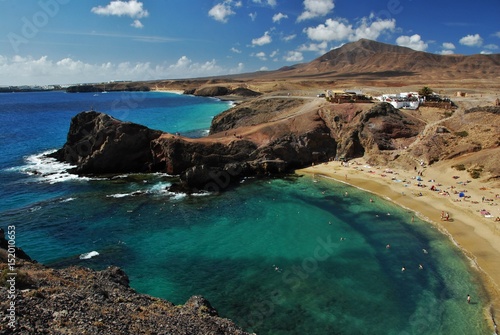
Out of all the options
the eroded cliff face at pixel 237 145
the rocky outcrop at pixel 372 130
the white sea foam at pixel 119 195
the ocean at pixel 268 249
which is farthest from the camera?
the rocky outcrop at pixel 372 130

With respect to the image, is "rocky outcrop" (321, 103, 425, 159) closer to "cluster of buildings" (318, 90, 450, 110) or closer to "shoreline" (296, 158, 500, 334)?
"shoreline" (296, 158, 500, 334)

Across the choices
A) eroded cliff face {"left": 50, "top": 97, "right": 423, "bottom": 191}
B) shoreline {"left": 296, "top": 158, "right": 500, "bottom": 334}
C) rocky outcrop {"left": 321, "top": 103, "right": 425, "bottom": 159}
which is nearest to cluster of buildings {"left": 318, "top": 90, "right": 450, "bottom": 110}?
eroded cliff face {"left": 50, "top": 97, "right": 423, "bottom": 191}

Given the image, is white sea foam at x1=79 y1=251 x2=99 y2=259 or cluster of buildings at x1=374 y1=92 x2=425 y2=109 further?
cluster of buildings at x1=374 y1=92 x2=425 y2=109

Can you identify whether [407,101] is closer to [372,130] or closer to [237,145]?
[372,130]

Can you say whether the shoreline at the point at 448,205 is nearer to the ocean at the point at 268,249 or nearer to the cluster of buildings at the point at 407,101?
the ocean at the point at 268,249

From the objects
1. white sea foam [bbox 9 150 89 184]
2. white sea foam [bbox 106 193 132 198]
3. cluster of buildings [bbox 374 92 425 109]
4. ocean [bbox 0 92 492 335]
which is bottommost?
ocean [bbox 0 92 492 335]

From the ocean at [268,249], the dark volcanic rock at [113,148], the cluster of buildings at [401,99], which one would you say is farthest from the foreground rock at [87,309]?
the cluster of buildings at [401,99]

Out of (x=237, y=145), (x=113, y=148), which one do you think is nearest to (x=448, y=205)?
(x=237, y=145)
